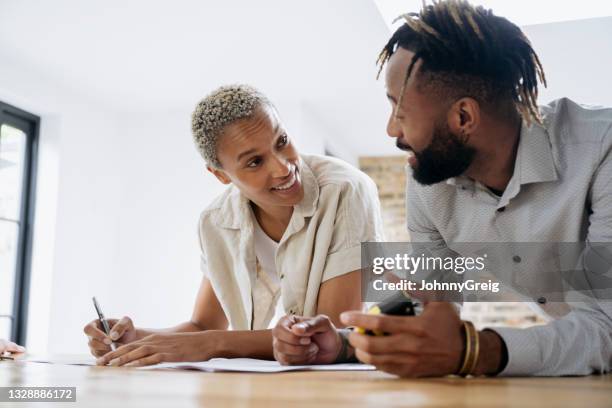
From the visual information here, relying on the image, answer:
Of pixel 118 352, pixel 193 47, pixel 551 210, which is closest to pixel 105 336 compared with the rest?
pixel 118 352

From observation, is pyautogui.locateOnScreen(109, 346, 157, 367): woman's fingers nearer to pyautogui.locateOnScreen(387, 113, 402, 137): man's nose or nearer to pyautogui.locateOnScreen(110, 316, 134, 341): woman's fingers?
pyautogui.locateOnScreen(110, 316, 134, 341): woman's fingers

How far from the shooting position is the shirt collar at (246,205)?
1.87 meters

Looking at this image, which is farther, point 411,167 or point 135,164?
point 135,164

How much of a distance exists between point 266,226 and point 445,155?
30.4 inches

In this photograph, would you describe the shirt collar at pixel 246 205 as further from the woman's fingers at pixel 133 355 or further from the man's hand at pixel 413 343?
the man's hand at pixel 413 343

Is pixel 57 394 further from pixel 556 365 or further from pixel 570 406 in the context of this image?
pixel 556 365

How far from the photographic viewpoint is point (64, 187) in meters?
4.96

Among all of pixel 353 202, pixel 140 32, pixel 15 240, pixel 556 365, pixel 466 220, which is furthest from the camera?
pixel 15 240

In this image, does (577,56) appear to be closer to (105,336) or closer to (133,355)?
(105,336)

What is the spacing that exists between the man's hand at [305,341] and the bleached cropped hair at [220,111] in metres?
0.78

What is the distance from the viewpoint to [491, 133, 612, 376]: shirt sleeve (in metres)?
0.97

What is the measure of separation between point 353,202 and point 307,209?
14cm

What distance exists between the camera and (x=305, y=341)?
124cm

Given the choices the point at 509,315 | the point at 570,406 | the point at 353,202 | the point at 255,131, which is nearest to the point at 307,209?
the point at 353,202
